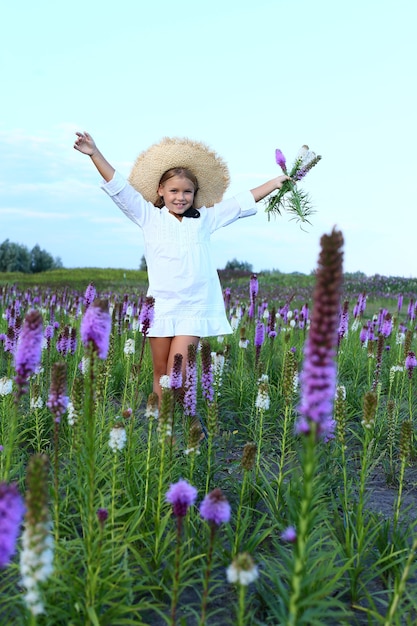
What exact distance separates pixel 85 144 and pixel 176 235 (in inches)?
50.5

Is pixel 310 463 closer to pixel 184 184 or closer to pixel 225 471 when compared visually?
pixel 225 471

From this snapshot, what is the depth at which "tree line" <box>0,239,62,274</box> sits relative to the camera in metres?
33.4

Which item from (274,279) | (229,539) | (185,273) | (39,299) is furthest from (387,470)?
(274,279)

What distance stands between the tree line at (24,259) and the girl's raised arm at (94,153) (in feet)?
94.6

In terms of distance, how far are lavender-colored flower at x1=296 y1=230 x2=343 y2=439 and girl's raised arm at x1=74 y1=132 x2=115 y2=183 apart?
438 centimetres

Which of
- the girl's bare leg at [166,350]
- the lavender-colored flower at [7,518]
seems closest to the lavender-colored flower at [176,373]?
the girl's bare leg at [166,350]

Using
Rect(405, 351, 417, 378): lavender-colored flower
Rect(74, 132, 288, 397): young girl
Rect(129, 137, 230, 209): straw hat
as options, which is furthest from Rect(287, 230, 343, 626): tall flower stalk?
Rect(129, 137, 230, 209): straw hat

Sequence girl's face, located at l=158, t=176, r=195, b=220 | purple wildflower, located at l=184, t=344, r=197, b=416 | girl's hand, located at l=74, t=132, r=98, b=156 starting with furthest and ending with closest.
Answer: girl's face, located at l=158, t=176, r=195, b=220 < girl's hand, located at l=74, t=132, r=98, b=156 < purple wildflower, located at l=184, t=344, r=197, b=416

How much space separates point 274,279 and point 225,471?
2486cm

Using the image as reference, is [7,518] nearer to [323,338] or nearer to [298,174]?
[323,338]

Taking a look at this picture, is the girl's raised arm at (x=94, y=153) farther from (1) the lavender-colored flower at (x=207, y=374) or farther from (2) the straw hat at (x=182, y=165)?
(1) the lavender-colored flower at (x=207, y=374)

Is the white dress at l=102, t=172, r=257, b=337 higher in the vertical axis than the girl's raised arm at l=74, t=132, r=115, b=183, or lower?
lower

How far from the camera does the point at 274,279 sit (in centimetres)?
2955

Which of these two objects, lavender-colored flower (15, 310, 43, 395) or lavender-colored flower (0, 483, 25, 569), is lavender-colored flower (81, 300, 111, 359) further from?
lavender-colored flower (0, 483, 25, 569)
